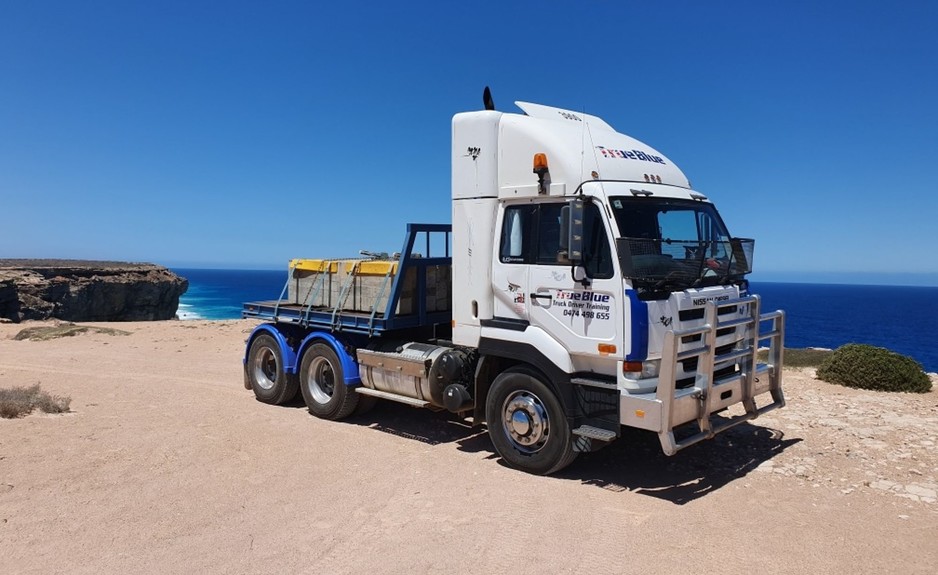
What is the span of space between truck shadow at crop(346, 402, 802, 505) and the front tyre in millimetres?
313

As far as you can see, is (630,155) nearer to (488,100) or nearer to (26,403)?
(488,100)

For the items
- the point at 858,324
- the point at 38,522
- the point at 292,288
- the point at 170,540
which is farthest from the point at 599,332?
the point at 858,324

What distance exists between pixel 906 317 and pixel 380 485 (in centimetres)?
12685

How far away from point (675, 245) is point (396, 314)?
3912mm

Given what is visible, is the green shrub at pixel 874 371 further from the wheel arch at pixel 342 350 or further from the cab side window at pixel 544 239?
the wheel arch at pixel 342 350

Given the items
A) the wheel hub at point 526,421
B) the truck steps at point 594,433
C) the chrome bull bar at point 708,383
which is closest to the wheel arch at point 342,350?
the wheel hub at point 526,421

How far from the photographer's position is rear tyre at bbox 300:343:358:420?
9422 millimetres

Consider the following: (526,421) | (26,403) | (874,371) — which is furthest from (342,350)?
(874,371)

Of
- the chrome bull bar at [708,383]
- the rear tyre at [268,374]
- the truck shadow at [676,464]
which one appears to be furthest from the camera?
the rear tyre at [268,374]

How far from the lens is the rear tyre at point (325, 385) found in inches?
371

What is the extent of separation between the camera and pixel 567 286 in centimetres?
684

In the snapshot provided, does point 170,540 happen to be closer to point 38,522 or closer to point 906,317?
point 38,522

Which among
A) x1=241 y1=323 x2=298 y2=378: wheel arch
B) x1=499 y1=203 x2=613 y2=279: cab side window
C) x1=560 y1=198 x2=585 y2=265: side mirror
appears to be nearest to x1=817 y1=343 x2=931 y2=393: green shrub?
x1=499 y1=203 x2=613 y2=279: cab side window

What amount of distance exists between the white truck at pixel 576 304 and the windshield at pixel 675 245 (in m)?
0.02
